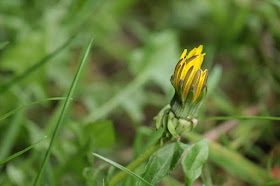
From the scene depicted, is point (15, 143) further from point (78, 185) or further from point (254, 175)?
point (254, 175)

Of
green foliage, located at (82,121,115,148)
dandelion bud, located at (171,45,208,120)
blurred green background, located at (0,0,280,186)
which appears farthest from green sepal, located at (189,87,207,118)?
green foliage, located at (82,121,115,148)

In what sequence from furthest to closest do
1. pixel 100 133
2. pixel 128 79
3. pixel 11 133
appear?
1. pixel 128 79
2. pixel 11 133
3. pixel 100 133

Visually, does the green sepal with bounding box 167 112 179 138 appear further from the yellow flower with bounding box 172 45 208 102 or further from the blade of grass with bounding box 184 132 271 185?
the blade of grass with bounding box 184 132 271 185

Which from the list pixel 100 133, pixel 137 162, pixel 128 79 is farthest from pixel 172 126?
pixel 128 79

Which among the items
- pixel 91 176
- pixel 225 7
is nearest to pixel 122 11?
pixel 225 7

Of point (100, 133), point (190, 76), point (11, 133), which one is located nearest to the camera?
point (190, 76)

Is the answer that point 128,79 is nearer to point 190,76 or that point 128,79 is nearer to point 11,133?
point 11,133
